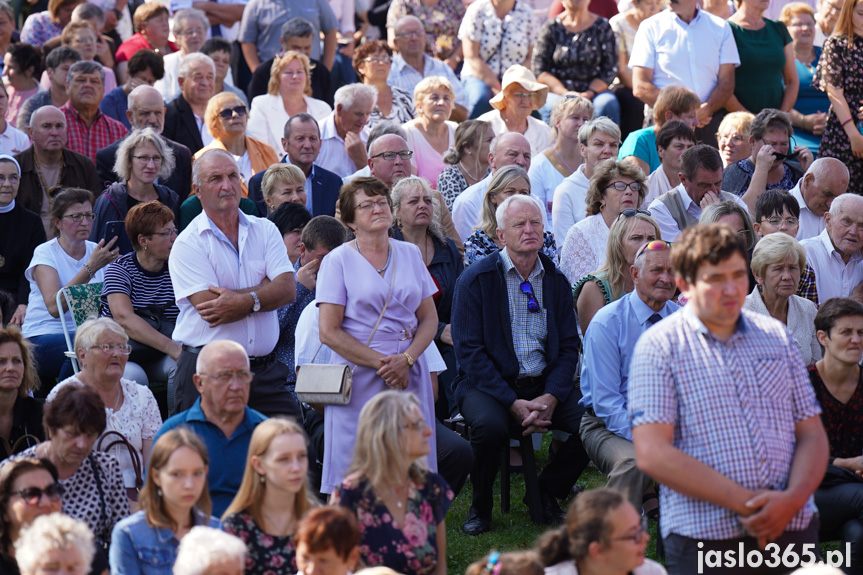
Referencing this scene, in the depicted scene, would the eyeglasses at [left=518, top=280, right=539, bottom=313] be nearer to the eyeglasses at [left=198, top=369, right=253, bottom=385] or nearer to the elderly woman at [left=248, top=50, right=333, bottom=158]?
the eyeglasses at [left=198, top=369, right=253, bottom=385]

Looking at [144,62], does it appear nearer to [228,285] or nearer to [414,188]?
[414,188]

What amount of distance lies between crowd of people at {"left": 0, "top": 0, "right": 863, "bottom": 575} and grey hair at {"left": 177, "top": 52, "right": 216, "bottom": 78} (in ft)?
0.12

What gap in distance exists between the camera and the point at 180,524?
4.39 metres

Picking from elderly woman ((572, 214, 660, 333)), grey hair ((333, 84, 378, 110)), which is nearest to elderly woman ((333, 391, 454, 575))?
elderly woman ((572, 214, 660, 333))

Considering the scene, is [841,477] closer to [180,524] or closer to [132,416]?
[180,524]

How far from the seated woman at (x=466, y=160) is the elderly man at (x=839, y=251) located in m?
2.59

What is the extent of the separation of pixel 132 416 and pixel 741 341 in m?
3.35

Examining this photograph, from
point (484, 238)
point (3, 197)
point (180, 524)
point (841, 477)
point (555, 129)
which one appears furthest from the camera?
point (555, 129)

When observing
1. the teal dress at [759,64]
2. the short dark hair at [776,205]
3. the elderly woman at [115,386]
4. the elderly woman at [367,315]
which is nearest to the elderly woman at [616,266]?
the elderly woman at [367,315]

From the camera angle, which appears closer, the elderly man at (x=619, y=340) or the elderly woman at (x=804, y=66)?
the elderly man at (x=619, y=340)

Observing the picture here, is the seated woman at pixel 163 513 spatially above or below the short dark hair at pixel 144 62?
below

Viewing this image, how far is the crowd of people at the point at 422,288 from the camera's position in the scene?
3688mm

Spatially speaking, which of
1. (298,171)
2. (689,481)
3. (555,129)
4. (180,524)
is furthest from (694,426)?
(555,129)

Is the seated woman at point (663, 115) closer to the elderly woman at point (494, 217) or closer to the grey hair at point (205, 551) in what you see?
the elderly woman at point (494, 217)
